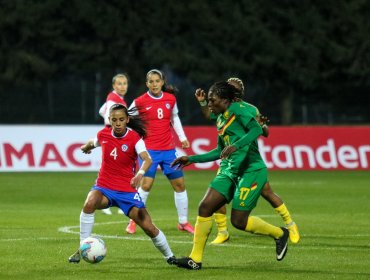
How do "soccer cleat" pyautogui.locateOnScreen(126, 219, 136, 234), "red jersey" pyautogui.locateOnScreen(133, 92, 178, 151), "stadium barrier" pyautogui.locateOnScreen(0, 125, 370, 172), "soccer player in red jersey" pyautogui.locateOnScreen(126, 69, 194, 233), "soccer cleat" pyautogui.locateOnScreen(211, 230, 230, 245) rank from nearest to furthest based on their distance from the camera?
"soccer cleat" pyautogui.locateOnScreen(211, 230, 230, 245), "soccer cleat" pyautogui.locateOnScreen(126, 219, 136, 234), "soccer player in red jersey" pyautogui.locateOnScreen(126, 69, 194, 233), "red jersey" pyautogui.locateOnScreen(133, 92, 178, 151), "stadium barrier" pyautogui.locateOnScreen(0, 125, 370, 172)

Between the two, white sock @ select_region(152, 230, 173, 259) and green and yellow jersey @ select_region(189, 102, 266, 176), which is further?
green and yellow jersey @ select_region(189, 102, 266, 176)

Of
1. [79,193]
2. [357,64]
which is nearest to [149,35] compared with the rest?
[357,64]

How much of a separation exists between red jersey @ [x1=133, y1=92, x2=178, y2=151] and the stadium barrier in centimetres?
1237

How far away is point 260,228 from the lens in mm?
12312

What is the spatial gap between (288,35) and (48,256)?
37.9 m

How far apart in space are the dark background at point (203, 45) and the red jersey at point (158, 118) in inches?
1191

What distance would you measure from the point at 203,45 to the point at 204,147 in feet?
68.9

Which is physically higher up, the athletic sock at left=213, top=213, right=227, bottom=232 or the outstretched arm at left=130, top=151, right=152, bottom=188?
the outstretched arm at left=130, top=151, right=152, bottom=188

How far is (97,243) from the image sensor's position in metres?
11.8

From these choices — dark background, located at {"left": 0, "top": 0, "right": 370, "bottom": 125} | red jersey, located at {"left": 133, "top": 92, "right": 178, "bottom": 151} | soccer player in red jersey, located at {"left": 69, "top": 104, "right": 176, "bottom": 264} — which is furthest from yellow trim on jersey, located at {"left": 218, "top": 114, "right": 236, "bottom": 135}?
dark background, located at {"left": 0, "top": 0, "right": 370, "bottom": 125}

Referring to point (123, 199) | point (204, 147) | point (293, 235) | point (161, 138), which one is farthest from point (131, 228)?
point (204, 147)

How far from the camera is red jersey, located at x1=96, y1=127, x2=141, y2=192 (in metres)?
12.2

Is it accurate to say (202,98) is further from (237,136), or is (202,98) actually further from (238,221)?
(238,221)

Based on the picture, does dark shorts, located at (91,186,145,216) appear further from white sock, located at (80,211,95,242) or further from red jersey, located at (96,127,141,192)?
white sock, located at (80,211,95,242)
